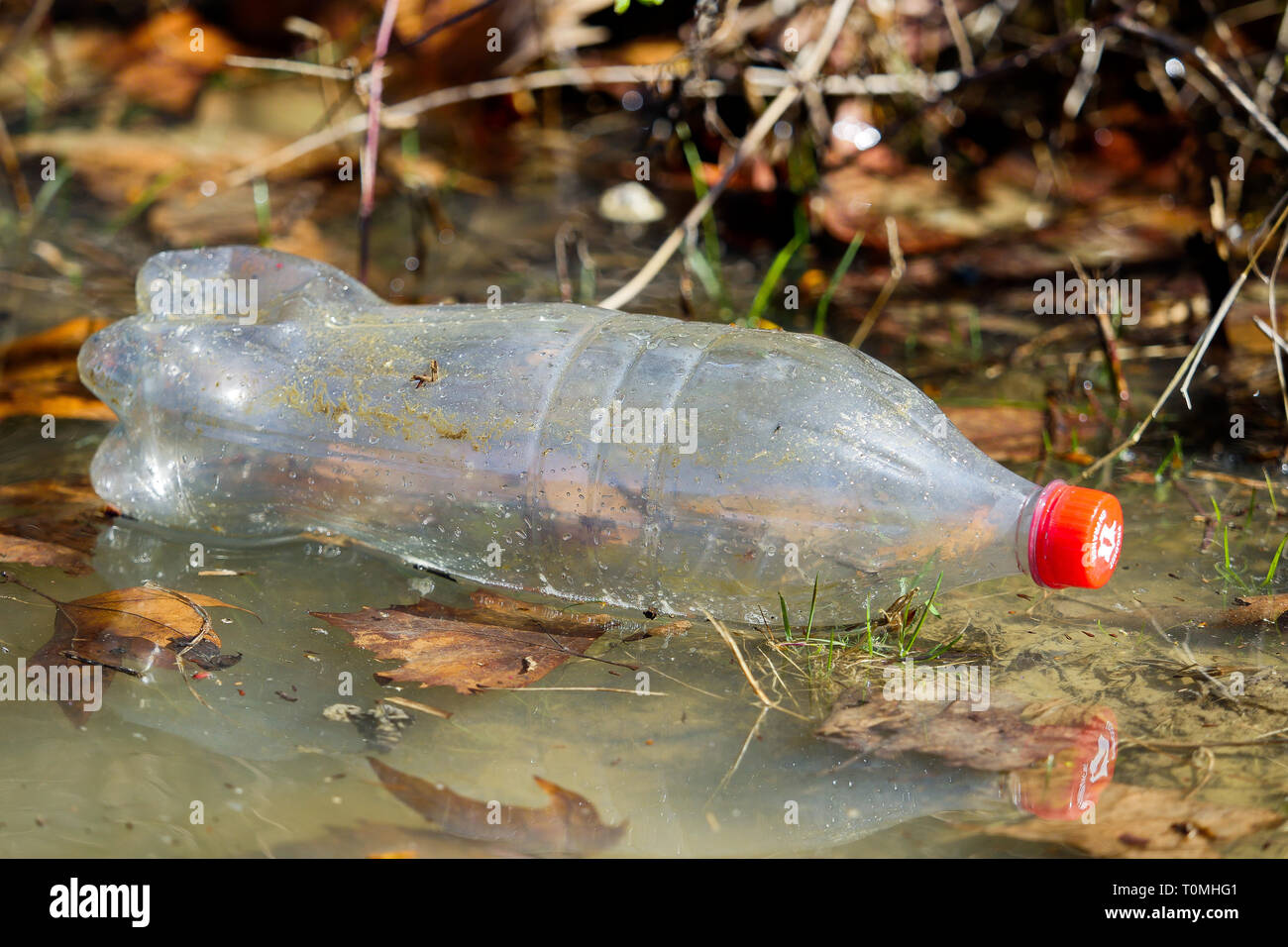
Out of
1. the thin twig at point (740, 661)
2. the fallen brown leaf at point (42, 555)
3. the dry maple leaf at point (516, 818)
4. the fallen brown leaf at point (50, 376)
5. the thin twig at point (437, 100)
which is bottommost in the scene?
the dry maple leaf at point (516, 818)

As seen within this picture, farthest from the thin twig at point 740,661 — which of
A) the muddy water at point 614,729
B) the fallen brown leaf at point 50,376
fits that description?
the fallen brown leaf at point 50,376

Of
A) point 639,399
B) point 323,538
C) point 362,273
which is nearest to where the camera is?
point 639,399

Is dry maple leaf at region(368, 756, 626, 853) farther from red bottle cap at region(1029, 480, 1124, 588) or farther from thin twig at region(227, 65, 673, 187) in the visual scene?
thin twig at region(227, 65, 673, 187)

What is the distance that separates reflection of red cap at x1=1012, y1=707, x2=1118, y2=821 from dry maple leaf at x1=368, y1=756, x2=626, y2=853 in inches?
19.5

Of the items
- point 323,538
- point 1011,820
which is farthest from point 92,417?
point 1011,820

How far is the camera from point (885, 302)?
3.03m

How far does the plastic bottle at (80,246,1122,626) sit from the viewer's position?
184 cm

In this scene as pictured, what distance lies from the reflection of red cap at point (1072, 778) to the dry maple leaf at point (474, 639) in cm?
64

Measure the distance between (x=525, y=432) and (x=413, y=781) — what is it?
64cm

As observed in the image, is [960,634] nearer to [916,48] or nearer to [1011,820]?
[1011,820]

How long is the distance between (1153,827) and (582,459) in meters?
0.95

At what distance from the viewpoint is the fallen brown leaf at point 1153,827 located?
1381 mm

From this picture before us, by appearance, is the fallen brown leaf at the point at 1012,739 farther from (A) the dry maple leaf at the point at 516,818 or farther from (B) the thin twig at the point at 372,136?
(B) the thin twig at the point at 372,136
